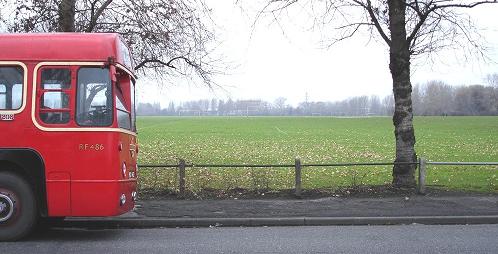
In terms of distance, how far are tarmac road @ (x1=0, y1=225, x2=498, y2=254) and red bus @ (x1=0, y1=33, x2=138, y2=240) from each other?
0.55m

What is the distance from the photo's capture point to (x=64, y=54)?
850cm

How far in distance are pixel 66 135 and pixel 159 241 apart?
85.0 inches

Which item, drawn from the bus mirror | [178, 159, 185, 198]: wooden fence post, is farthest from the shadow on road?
[178, 159, 185, 198]: wooden fence post

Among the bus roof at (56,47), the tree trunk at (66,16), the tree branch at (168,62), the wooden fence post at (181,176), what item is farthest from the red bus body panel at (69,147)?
the tree branch at (168,62)

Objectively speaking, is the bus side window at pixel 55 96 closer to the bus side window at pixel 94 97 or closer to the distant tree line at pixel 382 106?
the bus side window at pixel 94 97

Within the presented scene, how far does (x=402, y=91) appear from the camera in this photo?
43.6ft

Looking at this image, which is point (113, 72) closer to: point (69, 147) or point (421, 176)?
point (69, 147)

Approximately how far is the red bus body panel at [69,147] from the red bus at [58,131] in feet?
0.05

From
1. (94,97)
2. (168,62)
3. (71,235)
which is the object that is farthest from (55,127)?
(168,62)

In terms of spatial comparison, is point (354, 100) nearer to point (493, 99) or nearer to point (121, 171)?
point (493, 99)

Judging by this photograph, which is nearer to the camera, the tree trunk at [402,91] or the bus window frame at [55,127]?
the bus window frame at [55,127]

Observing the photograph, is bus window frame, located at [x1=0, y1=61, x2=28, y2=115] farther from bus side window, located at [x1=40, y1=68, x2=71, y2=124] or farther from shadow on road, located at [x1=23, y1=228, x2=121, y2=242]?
shadow on road, located at [x1=23, y1=228, x2=121, y2=242]

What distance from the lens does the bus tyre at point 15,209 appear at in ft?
27.8

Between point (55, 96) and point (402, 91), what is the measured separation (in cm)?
818
